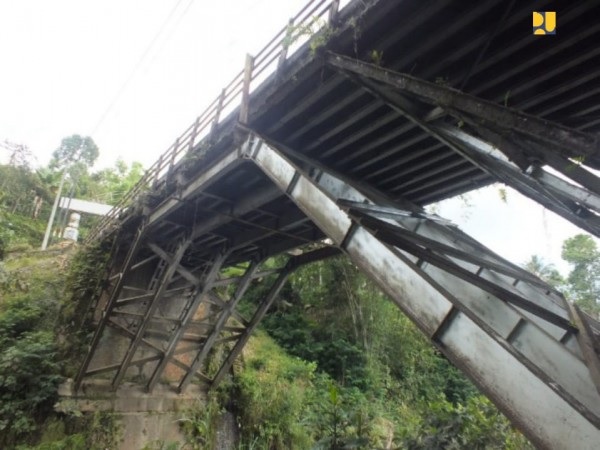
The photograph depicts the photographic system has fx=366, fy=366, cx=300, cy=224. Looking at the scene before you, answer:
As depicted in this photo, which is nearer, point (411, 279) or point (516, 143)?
point (411, 279)

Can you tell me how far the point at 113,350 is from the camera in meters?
10.1

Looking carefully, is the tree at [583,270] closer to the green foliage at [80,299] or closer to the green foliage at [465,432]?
the green foliage at [465,432]

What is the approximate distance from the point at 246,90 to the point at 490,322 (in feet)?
13.9

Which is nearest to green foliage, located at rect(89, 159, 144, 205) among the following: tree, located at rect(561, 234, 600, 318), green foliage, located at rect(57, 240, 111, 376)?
green foliage, located at rect(57, 240, 111, 376)

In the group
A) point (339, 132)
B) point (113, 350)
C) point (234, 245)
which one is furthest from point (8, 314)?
point (339, 132)

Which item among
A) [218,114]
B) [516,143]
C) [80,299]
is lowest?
[80,299]

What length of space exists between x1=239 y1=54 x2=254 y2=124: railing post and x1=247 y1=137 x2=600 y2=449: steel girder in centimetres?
139

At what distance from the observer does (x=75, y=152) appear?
30.0 m

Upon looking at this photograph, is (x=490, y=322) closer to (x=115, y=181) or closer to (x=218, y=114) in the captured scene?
(x=218, y=114)

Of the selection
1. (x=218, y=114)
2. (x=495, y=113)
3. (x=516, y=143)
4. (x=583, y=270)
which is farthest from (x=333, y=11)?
(x=583, y=270)

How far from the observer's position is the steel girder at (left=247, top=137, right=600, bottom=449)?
175 cm

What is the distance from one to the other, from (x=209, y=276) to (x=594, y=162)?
274 inches

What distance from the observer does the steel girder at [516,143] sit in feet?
7.39

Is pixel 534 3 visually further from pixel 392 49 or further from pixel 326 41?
pixel 326 41
